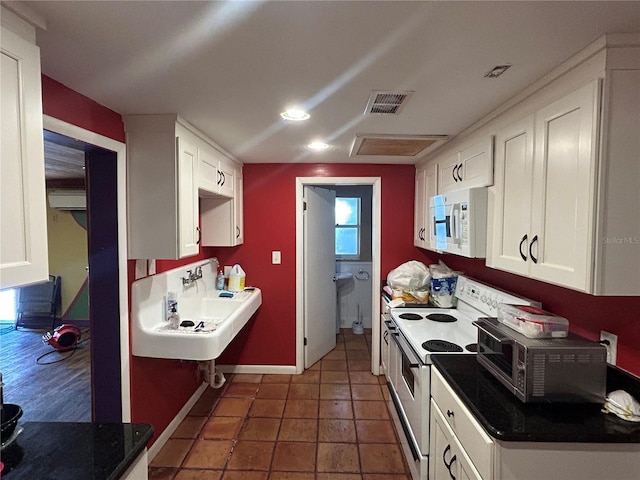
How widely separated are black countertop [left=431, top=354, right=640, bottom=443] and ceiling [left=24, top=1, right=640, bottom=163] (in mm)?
1313

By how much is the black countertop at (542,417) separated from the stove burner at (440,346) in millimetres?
354

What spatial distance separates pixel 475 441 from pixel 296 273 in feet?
7.86

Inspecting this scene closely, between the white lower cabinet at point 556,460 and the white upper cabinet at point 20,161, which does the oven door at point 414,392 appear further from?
the white upper cabinet at point 20,161

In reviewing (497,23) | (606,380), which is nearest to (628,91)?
(497,23)

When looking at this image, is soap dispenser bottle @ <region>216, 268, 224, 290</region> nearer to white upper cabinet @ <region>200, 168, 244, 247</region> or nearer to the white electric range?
white upper cabinet @ <region>200, 168, 244, 247</region>

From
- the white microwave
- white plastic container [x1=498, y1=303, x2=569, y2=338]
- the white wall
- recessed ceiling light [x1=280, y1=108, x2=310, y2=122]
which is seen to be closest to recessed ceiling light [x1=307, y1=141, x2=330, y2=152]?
recessed ceiling light [x1=280, y1=108, x2=310, y2=122]

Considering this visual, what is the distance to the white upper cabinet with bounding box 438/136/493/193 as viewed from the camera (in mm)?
1896

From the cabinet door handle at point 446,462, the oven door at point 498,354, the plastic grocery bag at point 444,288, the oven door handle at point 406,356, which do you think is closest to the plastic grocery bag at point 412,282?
the plastic grocery bag at point 444,288

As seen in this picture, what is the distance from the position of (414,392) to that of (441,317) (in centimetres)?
75

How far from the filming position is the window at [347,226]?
509 centimetres

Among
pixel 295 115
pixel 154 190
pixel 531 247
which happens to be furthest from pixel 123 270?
pixel 531 247

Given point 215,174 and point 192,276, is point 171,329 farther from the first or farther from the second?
point 215,174

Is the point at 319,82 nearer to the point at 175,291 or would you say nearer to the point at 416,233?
the point at 175,291

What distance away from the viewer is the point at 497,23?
1.07 meters
